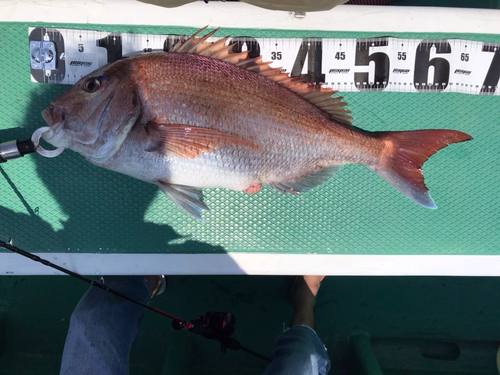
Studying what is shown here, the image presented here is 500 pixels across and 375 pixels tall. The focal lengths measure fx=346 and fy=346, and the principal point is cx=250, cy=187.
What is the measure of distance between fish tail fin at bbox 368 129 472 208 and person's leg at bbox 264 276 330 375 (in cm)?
82

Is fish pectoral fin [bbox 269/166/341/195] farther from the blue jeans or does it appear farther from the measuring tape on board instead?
the blue jeans

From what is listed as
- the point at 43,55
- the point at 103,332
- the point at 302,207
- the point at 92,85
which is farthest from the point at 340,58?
the point at 103,332

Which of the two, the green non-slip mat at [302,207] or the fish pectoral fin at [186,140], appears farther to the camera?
the green non-slip mat at [302,207]

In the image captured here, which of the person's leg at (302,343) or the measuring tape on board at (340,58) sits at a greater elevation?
the measuring tape on board at (340,58)

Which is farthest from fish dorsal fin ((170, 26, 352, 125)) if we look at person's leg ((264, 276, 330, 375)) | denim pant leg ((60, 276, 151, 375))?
denim pant leg ((60, 276, 151, 375))

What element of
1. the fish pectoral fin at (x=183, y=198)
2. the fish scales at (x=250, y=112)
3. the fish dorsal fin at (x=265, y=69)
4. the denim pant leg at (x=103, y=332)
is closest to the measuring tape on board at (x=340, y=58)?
the fish dorsal fin at (x=265, y=69)

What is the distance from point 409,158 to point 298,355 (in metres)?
1.09

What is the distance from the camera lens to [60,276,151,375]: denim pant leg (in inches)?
63.6

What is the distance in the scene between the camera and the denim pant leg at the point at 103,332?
63.6 inches

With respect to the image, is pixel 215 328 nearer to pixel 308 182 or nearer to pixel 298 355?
pixel 298 355

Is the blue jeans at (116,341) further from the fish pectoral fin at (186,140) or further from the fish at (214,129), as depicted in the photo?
the fish pectoral fin at (186,140)

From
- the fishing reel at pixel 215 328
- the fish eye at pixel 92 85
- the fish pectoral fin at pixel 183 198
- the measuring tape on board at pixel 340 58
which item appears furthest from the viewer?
the fishing reel at pixel 215 328

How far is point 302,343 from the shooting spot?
70.9 inches

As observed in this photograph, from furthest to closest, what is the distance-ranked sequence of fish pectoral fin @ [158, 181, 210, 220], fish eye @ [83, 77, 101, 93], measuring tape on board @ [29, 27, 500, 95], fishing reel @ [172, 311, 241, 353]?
fishing reel @ [172, 311, 241, 353] → measuring tape on board @ [29, 27, 500, 95] → fish pectoral fin @ [158, 181, 210, 220] → fish eye @ [83, 77, 101, 93]
